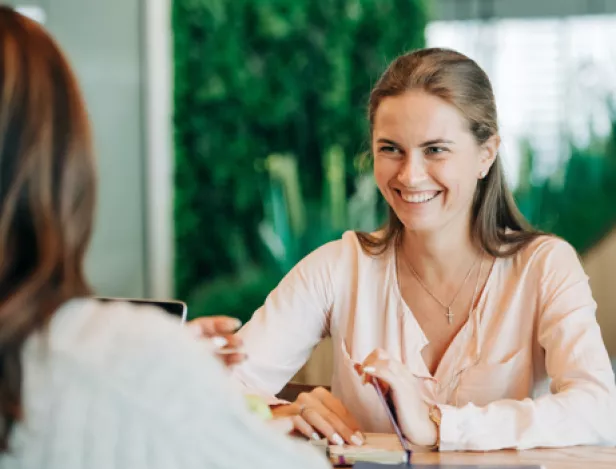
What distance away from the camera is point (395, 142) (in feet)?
6.54

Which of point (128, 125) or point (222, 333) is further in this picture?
point (128, 125)

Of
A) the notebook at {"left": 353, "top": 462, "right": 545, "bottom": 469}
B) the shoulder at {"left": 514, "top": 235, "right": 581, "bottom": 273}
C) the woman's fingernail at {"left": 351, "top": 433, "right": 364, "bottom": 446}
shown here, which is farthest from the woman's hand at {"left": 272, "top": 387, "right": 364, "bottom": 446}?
the shoulder at {"left": 514, "top": 235, "right": 581, "bottom": 273}

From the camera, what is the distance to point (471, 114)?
2.02 m

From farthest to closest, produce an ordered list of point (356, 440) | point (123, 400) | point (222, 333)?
point (222, 333) → point (356, 440) → point (123, 400)

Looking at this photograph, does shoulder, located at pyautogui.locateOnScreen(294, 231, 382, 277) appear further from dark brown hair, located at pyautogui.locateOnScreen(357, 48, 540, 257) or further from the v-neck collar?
the v-neck collar

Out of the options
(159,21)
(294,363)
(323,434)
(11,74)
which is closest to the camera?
(11,74)

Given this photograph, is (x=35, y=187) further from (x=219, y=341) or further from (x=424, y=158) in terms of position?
(x=424, y=158)

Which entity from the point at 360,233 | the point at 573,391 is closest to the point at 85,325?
the point at 573,391

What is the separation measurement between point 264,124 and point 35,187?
4.32 metres

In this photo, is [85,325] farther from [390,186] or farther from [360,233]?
[360,233]

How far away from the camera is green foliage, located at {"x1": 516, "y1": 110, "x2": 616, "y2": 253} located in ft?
15.6

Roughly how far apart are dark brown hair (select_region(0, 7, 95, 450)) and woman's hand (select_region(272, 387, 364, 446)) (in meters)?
0.76

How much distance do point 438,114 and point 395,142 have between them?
0.11 meters

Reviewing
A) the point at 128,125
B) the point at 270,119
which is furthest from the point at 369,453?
the point at 128,125
